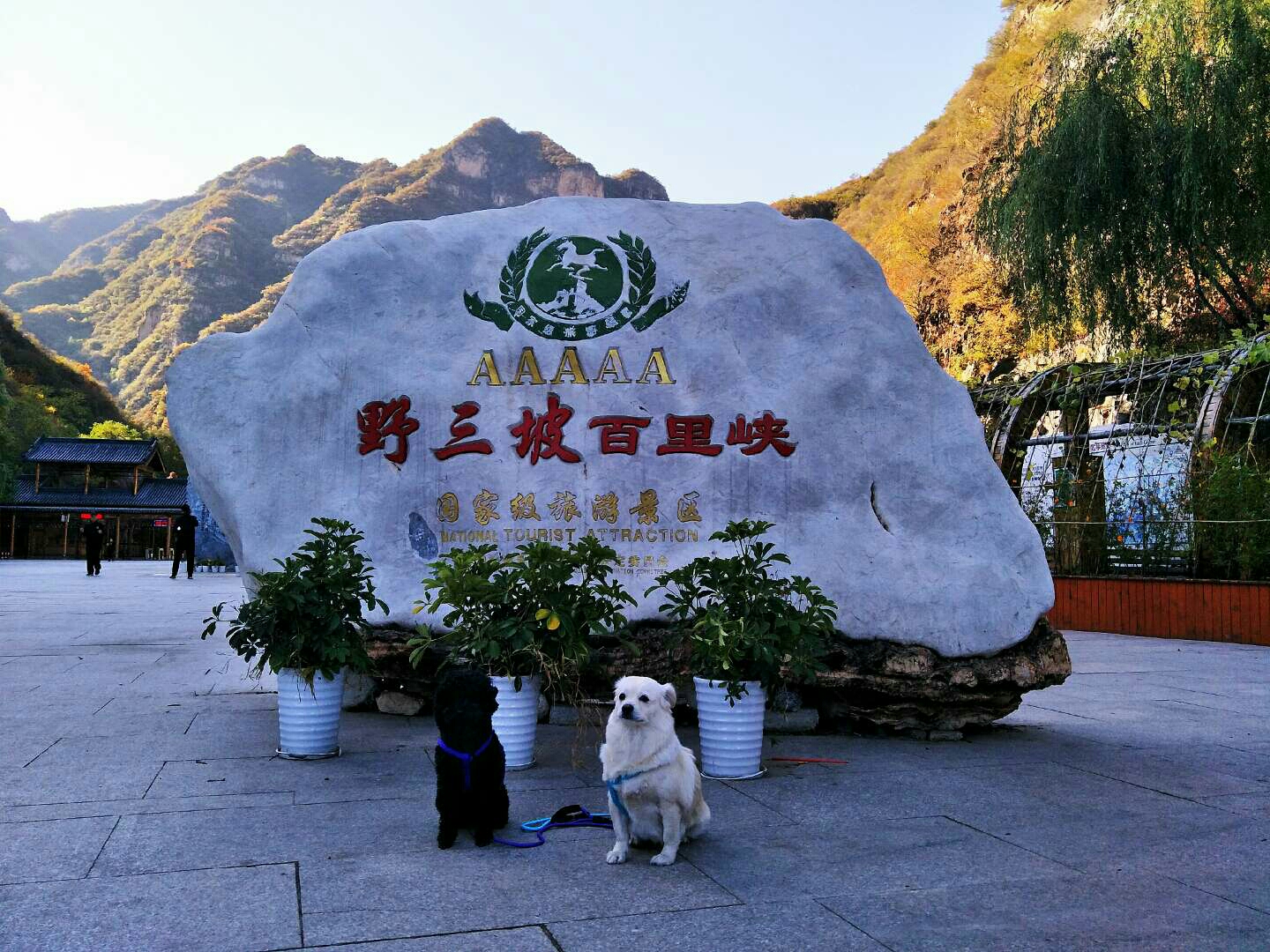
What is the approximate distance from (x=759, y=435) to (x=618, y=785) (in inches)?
119

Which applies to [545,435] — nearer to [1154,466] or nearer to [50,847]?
[50,847]

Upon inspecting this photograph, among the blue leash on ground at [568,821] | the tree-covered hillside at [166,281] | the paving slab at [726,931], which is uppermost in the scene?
the tree-covered hillside at [166,281]

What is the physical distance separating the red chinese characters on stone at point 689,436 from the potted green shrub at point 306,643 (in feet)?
6.70

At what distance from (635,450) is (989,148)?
905 inches

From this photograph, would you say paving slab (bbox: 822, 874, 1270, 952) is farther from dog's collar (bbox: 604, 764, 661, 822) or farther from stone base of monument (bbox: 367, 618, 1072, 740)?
stone base of monument (bbox: 367, 618, 1072, 740)

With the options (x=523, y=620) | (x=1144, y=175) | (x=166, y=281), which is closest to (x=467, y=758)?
(x=523, y=620)

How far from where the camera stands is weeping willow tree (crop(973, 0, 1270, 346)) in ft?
43.4

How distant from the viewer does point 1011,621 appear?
558 centimetres

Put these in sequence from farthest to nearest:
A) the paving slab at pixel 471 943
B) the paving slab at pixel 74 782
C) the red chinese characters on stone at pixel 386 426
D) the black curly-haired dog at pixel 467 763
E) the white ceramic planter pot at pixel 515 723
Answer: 1. the red chinese characters on stone at pixel 386 426
2. the white ceramic planter pot at pixel 515 723
3. the paving slab at pixel 74 782
4. the black curly-haired dog at pixel 467 763
5. the paving slab at pixel 471 943

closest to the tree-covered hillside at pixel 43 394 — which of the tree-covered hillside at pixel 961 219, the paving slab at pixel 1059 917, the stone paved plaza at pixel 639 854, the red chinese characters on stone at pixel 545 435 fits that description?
the tree-covered hillside at pixel 961 219

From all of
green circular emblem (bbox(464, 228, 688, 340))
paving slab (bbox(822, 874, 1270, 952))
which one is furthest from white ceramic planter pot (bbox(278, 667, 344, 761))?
paving slab (bbox(822, 874, 1270, 952))

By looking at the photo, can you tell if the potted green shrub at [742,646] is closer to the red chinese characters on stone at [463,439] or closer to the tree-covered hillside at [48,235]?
the red chinese characters on stone at [463,439]

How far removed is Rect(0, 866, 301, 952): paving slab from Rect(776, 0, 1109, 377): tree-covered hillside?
21.7m

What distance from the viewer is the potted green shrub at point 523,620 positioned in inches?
193
